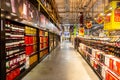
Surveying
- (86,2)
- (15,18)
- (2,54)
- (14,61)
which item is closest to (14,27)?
Answer: (15,18)

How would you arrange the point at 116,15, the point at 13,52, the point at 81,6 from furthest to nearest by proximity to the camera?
the point at 81,6 < the point at 116,15 < the point at 13,52

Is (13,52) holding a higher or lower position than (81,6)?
lower

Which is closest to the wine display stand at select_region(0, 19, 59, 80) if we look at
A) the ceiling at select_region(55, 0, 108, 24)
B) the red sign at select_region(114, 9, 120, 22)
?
→ the red sign at select_region(114, 9, 120, 22)

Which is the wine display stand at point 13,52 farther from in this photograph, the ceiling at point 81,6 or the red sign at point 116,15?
the ceiling at point 81,6

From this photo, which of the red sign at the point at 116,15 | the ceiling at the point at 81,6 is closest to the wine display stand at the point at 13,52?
the red sign at the point at 116,15

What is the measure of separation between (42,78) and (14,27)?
2.05m

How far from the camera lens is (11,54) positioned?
18.1 feet

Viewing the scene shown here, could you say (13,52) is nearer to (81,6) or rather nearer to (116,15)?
(116,15)

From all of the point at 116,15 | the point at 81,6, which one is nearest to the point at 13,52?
the point at 116,15

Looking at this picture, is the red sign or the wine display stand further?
the red sign

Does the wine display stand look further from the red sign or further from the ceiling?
the ceiling

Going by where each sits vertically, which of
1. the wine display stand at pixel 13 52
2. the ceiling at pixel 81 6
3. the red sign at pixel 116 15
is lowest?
the wine display stand at pixel 13 52

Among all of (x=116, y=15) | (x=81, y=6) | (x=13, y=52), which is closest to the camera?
(x=13, y=52)

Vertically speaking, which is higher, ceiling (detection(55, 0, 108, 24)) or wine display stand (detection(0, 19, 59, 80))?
ceiling (detection(55, 0, 108, 24))
